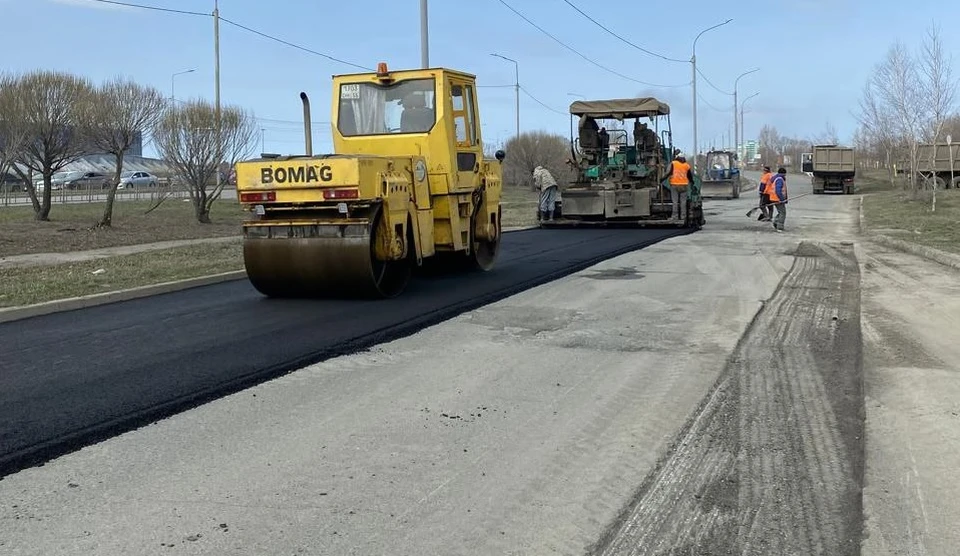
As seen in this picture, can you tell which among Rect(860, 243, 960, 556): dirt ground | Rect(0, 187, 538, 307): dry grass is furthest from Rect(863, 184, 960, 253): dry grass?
Rect(0, 187, 538, 307): dry grass

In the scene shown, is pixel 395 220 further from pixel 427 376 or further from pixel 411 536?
pixel 411 536

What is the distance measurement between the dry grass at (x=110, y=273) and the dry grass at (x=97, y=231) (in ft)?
8.50

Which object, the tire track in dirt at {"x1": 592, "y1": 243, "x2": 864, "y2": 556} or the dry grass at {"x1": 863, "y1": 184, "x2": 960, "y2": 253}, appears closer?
the tire track in dirt at {"x1": 592, "y1": 243, "x2": 864, "y2": 556}

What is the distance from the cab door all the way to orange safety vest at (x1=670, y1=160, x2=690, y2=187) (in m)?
9.18

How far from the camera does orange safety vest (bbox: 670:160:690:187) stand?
19.6m

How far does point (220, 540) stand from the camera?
3477 millimetres

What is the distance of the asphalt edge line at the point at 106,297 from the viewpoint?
8.97 m

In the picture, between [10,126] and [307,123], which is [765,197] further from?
[10,126]

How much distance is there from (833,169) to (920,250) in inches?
1275

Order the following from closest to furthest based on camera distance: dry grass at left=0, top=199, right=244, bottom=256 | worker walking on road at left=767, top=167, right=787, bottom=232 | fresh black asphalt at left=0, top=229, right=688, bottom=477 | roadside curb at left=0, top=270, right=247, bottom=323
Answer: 1. fresh black asphalt at left=0, top=229, right=688, bottom=477
2. roadside curb at left=0, top=270, right=247, bottom=323
3. dry grass at left=0, top=199, right=244, bottom=256
4. worker walking on road at left=767, top=167, right=787, bottom=232

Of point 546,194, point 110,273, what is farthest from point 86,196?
point 110,273

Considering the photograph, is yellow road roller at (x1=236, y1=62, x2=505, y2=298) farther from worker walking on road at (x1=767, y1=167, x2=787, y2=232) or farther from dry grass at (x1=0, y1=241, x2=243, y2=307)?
worker walking on road at (x1=767, y1=167, x2=787, y2=232)

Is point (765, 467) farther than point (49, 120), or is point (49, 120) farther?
point (49, 120)

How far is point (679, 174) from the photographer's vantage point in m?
19.6
